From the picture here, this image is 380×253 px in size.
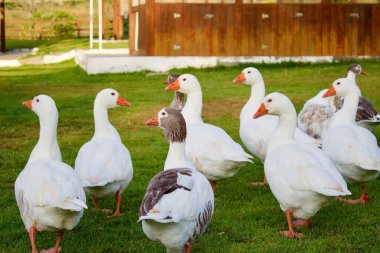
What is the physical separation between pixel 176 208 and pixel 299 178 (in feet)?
5.56

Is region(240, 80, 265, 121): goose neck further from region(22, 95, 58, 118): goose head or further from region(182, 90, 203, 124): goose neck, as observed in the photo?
region(22, 95, 58, 118): goose head

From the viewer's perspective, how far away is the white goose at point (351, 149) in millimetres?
7703

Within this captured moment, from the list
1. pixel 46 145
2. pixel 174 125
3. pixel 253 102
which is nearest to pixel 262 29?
pixel 253 102

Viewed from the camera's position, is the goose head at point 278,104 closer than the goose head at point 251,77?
Yes

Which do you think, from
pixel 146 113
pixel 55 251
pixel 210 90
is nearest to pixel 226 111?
pixel 146 113

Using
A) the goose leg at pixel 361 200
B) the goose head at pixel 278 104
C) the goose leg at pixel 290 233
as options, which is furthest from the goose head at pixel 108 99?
the goose leg at pixel 361 200

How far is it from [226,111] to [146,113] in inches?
64.8

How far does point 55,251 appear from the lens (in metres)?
6.18

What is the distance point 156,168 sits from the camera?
31.9 feet

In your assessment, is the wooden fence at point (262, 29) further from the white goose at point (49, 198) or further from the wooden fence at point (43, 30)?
the wooden fence at point (43, 30)

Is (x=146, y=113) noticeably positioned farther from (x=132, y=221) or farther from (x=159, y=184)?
(x=159, y=184)

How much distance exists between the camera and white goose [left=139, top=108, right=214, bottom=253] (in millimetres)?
5395

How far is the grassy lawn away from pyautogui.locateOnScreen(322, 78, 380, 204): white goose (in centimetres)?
37

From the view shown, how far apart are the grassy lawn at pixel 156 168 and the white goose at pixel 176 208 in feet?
2.34
